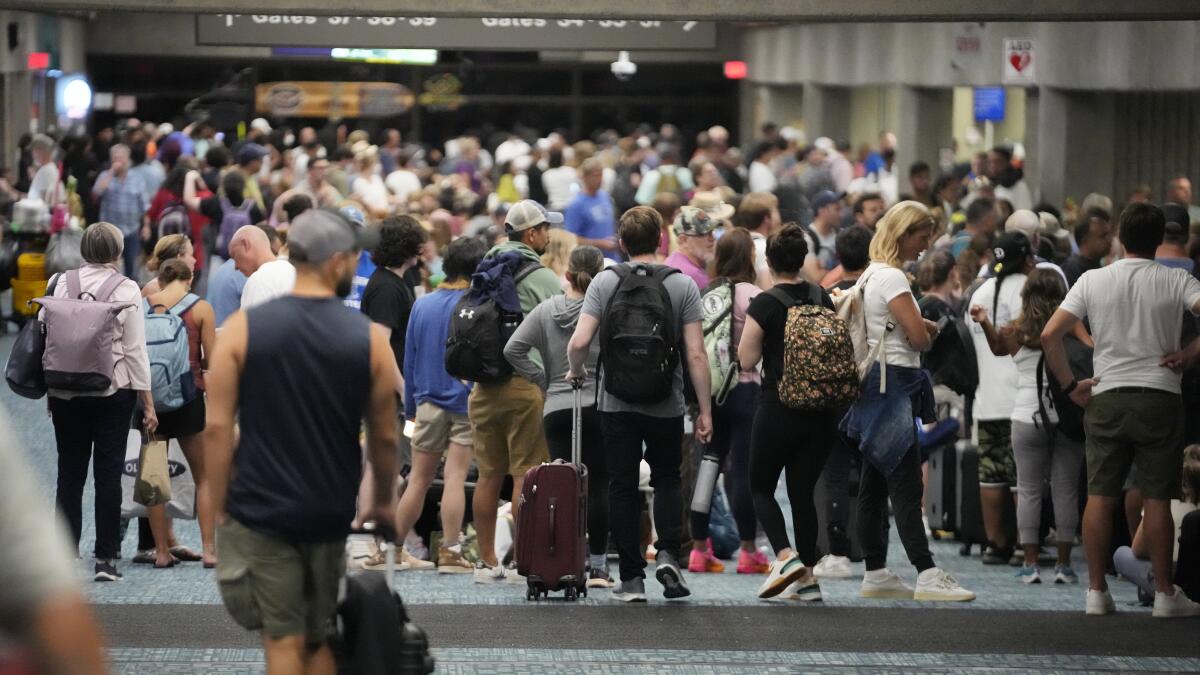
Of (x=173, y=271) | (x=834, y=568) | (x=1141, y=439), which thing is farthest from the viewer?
(x=834, y=568)

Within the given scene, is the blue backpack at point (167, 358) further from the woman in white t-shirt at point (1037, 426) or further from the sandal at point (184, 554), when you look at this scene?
the woman in white t-shirt at point (1037, 426)

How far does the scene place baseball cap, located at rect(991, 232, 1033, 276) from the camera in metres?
9.77

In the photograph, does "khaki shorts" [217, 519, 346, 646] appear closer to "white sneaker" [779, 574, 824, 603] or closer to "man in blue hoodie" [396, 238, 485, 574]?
"white sneaker" [779, 574, 824, 603]

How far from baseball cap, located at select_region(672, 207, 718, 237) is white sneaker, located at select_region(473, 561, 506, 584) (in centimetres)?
212

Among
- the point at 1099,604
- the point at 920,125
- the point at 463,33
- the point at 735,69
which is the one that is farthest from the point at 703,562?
the point at 735,69

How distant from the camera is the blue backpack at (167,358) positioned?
9078 millimetres

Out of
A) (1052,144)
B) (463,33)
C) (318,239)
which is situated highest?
(463,33)

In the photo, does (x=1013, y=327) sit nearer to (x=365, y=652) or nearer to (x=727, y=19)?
(x=727, y=19)

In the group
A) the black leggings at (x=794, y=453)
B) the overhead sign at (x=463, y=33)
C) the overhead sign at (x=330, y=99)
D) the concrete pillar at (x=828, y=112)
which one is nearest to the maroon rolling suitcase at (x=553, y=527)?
the black leggings at (x=794, y=453)

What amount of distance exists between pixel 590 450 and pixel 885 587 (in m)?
1.47

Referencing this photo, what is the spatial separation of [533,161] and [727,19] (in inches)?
563

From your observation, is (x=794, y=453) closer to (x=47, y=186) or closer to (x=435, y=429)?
(x=435, y=429)

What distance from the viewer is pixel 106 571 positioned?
8992mm

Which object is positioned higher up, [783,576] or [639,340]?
[639,340]
